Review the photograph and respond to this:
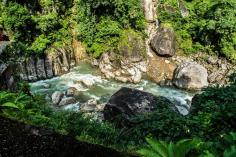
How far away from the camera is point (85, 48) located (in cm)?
3072

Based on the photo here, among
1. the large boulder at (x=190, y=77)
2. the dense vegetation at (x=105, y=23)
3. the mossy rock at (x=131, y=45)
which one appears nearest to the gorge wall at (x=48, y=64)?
the dense vegetation at (x=105, y=23)

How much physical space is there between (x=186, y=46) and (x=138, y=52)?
4084 millimetres

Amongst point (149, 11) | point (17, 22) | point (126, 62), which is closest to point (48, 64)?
point (17, 22)

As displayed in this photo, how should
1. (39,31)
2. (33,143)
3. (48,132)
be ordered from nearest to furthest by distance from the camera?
(33,143)
(48,132)
(39,31)

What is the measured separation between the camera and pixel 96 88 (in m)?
26.6

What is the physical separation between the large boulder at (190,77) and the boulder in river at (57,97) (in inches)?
320

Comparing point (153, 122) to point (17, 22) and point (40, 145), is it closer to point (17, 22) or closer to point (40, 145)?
point (40, 145)

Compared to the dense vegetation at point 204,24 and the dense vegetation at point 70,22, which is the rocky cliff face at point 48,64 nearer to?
the dense vegetation at point 70,22

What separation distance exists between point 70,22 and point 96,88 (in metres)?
7.78

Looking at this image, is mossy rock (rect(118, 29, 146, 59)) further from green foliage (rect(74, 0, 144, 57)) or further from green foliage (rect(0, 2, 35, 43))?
green foliage (rect(0, 2, 35, 43))

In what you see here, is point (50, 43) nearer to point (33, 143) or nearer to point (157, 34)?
point (157, 34)

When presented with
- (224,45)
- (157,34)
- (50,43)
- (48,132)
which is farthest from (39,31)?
(48,132)

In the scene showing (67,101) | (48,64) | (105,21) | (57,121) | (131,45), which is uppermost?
(105,21)

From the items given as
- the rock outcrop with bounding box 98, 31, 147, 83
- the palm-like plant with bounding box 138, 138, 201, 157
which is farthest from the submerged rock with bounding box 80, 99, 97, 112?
the palm-like plant with bounding box 138, 138, 201, 157
